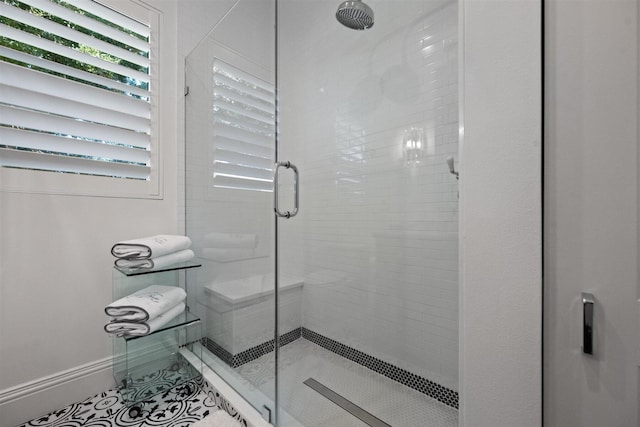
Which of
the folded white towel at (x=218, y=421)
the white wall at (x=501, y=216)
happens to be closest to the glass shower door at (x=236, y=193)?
the folded white towel at (x=218, y=421)

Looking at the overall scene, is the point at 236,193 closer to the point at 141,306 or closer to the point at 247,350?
the point at 141,306

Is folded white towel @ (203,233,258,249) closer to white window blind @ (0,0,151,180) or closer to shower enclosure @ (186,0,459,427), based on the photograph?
shower enclosure @ (186,0,459,427)

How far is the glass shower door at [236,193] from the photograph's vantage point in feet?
4.73

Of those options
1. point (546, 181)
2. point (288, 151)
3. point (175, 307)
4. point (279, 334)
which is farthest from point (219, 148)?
point (546, 181)

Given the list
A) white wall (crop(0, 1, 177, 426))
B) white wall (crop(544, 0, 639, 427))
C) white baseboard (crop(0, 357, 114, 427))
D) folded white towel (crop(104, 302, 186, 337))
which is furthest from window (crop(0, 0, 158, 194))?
white wall (crop(544, 0, 639, 427))

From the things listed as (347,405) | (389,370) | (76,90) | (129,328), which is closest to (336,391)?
(347,405)

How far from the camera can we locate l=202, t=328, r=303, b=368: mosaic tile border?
1.42 meters

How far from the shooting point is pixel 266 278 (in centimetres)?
145

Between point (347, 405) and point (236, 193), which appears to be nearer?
point (347, 405)

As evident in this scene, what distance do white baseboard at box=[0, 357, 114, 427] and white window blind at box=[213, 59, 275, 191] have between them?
122cm

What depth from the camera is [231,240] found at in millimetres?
1605

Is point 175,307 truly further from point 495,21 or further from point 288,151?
point 495,21

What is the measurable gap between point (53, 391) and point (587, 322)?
2.14m

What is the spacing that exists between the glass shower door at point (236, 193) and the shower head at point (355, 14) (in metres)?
0.37
